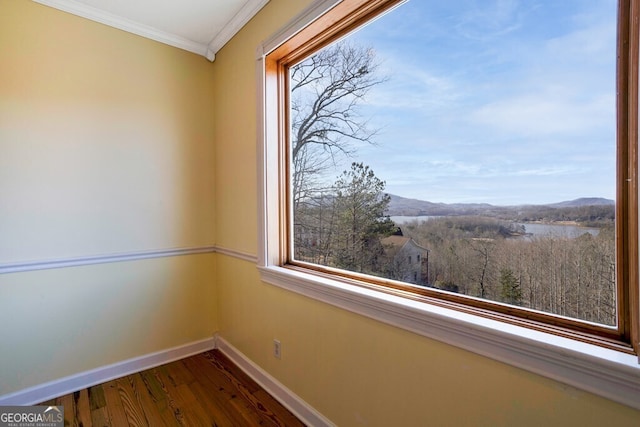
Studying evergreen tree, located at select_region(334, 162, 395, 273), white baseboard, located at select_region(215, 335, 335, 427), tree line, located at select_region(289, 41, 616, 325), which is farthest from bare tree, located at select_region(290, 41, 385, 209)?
white baseboard, located at select_region(215, 335, 335, 427)

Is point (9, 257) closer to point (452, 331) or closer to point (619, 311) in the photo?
point (452, 331)

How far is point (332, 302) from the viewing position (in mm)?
1509

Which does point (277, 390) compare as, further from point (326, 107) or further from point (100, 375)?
point (326, 107)

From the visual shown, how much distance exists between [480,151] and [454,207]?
0.79 ft

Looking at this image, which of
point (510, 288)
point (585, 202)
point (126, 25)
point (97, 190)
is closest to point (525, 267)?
point (510, 288)

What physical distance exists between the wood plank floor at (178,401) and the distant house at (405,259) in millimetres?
1067

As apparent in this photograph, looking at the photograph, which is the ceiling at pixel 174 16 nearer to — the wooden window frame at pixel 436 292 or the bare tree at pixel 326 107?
the wooden window frame at pixel 436 292

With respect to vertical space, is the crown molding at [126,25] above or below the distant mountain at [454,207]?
above

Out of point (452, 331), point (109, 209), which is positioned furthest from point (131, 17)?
point (452, 331)

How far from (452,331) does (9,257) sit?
2488 millimetres

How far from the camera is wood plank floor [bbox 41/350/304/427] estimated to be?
1.73m

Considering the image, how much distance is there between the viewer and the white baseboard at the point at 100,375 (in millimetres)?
1863

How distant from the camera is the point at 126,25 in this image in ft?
7.04

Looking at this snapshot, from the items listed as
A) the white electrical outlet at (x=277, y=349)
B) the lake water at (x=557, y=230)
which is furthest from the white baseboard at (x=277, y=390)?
the lake water at (x=557, y=230)
